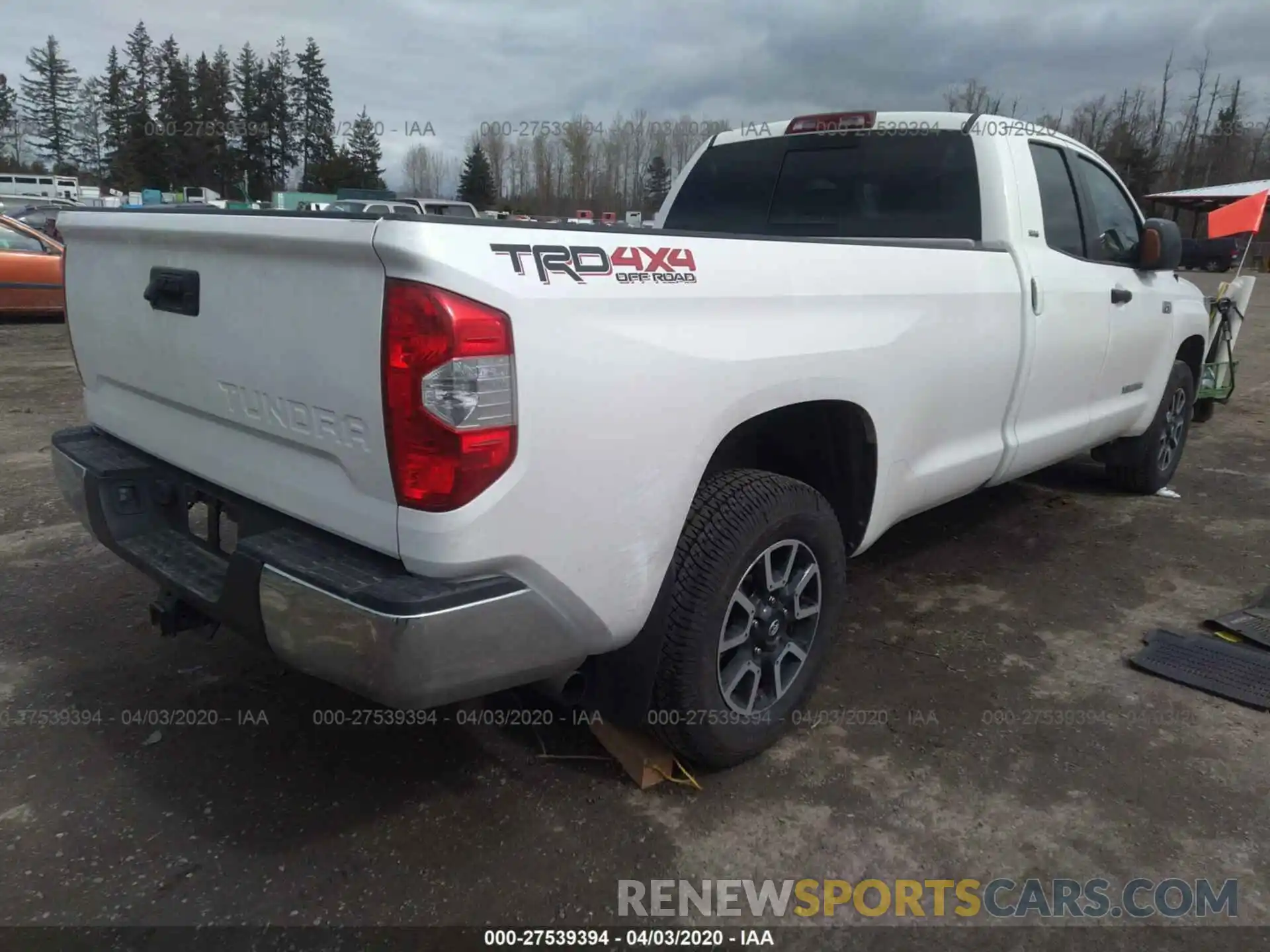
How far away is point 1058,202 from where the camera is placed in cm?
400

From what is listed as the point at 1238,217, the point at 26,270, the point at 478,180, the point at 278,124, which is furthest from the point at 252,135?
the point at 1238,217

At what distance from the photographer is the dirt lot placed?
2287 mm

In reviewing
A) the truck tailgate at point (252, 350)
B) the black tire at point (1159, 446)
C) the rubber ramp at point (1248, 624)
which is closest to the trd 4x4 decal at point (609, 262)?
the truck tailgate at point (252, 350)

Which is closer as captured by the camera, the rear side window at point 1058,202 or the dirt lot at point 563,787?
the dirt lot at point 563,787

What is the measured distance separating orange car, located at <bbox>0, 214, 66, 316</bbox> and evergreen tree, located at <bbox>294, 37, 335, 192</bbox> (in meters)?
44.4

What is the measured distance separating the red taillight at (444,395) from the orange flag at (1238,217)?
20.3 feet

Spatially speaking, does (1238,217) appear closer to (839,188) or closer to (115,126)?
(839,188)

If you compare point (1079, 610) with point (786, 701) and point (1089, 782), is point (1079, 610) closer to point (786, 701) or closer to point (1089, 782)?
point (1089, 782)

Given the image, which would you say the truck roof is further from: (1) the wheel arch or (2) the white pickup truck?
(1) the wheel arch

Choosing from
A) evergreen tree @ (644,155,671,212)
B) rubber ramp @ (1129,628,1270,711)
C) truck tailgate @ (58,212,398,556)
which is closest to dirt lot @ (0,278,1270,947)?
rubber ramp @ (1129,628,1270,711)

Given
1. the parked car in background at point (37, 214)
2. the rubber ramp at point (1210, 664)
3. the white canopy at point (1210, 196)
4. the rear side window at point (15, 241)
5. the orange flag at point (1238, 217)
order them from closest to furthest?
1. the rubber ramp at point (1210, 664)
2. the orange flag at point (1238, 217)
3. the rear side window at point (15, 241)
4. the white canopy at point (1210, 196)
5. the parked car in background at point (37, 214)

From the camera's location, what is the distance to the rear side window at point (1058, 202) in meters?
3.88

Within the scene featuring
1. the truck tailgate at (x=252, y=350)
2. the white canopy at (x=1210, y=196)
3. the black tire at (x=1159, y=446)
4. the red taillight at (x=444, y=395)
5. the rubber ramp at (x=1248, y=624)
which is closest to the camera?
the red taillight at (x=444, y=395)

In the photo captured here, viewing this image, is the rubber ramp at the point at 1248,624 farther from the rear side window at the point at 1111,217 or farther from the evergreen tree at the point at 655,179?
the evergreen tree at the point at 655,179
